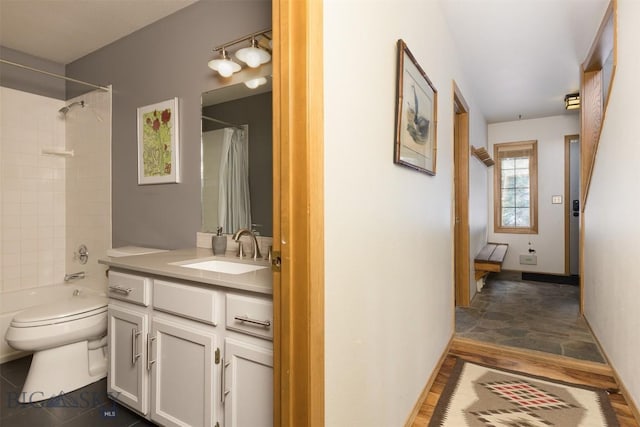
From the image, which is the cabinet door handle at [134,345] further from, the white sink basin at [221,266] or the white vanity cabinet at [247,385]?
the white vanity cabinet at [247,385]

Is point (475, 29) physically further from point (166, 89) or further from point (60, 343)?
point (60, 343)

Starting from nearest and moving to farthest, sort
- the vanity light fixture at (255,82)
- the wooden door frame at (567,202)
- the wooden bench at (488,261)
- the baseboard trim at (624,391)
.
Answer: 1. the baseboard trim at (624,391)
2. the vanity light fixture at (255,82)
3. the wooden bench at (488,261)
4. the wooden door frame at (567,202)

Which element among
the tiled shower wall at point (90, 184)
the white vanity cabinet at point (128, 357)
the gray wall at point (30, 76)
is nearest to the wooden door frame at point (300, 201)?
the white vanity cabinet at point (128, 357)

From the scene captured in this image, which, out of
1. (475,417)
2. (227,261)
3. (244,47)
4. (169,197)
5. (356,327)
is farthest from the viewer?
(169,197)

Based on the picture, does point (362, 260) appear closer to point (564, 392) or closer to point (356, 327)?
point (356, 327)

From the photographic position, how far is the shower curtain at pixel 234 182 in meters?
2.06

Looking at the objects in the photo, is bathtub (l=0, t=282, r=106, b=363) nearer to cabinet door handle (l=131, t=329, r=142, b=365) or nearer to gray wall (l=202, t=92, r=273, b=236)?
cabinet door handle (l=131, t=329, r=142, b=365)

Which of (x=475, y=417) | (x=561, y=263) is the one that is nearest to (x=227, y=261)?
(x=475, y=417)

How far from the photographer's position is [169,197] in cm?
235

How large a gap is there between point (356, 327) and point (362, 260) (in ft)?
0.76

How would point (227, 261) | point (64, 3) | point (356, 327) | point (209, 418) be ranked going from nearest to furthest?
point (356, 327)
point (209, 418)
point (227, 261)
point (64, 3)

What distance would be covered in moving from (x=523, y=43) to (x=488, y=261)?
2180 mm

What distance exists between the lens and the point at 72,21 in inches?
92.6

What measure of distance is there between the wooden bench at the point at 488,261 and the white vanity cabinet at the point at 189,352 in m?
3.23
